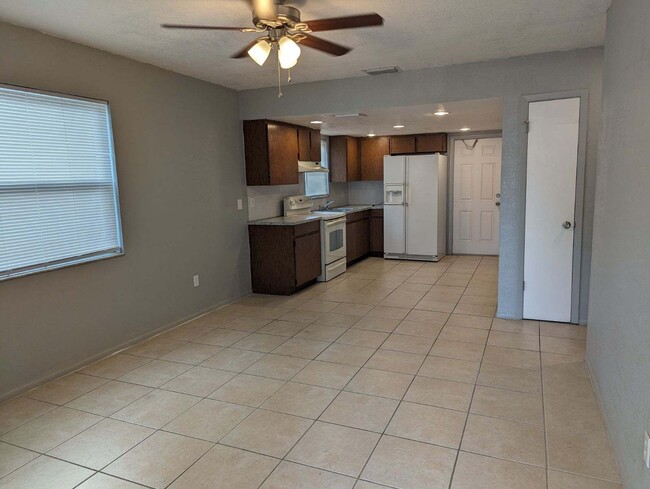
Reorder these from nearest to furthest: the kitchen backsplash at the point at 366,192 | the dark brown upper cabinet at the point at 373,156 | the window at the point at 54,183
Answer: the window at the point at 54,183 → the dark brown upper cabinet at the point at 373,156 → the kitchen backsplash at the point at 366,192

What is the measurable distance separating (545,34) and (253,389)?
10.5ft

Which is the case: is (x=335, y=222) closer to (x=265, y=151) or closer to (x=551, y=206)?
(x=265, y=151)

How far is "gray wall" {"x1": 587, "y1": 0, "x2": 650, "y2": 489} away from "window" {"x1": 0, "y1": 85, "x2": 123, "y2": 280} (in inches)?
131

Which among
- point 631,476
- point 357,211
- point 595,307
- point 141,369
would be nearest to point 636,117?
point 595,307

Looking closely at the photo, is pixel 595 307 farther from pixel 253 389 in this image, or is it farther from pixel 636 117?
pixel 253 389

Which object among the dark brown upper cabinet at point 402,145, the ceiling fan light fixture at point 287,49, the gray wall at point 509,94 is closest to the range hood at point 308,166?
the gray wall at point 509,94

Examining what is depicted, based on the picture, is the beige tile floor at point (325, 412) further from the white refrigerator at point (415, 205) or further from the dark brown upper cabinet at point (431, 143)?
the dark brown upper cabinet at point (431, 143)

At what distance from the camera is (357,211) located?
7.05m

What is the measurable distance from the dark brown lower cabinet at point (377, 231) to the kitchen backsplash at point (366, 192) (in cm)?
69

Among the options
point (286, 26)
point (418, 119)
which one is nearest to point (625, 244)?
point (286, 26)

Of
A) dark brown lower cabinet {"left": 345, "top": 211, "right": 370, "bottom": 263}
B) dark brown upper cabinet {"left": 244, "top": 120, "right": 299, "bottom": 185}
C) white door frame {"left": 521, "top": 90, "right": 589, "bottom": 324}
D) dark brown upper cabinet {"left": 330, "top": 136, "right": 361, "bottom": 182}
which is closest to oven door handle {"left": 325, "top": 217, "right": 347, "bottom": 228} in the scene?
dark brown lower cabinet {"left": 345, "top": 211, "right": 370, "bottom": 263}

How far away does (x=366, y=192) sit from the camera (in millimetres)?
8188

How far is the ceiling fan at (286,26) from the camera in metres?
2.23

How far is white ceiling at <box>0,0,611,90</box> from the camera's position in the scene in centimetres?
258
